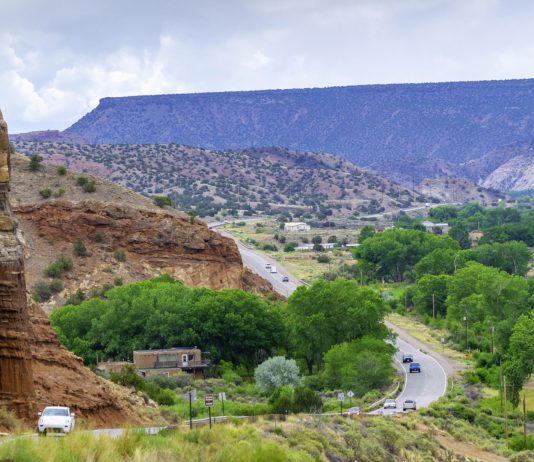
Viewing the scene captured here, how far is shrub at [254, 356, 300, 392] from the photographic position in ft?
167

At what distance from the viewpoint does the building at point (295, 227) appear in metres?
168

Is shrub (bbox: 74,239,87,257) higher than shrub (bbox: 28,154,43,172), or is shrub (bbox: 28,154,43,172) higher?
shrub (bbox: 28,154,43,172)

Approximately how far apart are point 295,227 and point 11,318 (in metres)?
146

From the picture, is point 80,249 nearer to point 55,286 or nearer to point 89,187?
point 55,286

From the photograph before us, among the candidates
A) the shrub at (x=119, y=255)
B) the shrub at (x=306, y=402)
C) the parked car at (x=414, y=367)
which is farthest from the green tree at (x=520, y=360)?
the shrub at (x=119, y=255)

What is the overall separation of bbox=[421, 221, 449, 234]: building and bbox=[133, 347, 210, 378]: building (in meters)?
107

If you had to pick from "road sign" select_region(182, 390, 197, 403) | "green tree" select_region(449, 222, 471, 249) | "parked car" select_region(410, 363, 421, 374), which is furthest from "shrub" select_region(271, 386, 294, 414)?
"green tree" select_region(449, 222, 471, 249)

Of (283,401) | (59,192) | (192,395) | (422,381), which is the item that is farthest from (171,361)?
(192,395)

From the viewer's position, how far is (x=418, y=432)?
122 ft

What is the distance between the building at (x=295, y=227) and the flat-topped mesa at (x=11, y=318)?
140 m

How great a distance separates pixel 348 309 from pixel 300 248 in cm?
8315

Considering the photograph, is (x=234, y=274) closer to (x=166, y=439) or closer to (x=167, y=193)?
(x=166, y=439)

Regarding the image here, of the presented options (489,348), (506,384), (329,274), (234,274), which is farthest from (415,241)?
(506,384)

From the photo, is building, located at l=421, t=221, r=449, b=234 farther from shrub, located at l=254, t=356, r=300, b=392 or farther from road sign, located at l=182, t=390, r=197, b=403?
road sign, located at l=182, t=390, r=197, b=403
